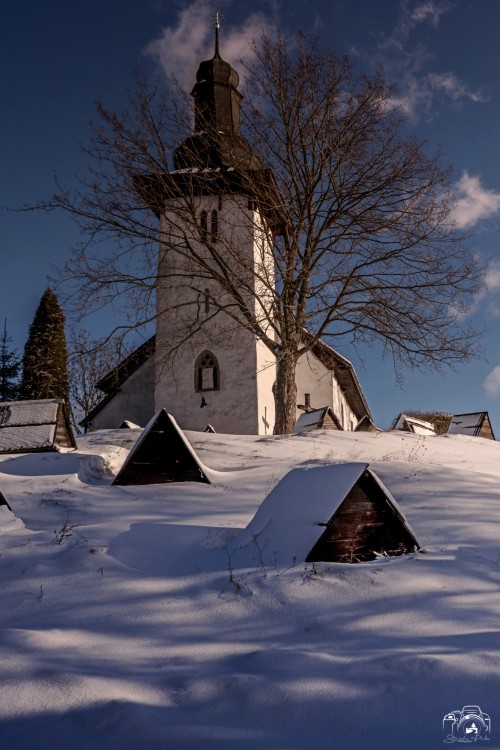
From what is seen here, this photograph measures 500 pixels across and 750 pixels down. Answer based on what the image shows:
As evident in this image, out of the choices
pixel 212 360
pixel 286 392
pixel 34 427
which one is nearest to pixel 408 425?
pixel 286 392

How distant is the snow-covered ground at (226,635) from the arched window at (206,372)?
19.7 metres

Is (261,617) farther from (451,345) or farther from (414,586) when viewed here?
(451,345)

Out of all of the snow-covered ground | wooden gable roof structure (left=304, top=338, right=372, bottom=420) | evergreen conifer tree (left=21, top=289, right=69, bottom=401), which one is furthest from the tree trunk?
evergreen conifer tree (left=21, top=289, right=69, bottom=401)

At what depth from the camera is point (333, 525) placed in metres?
4.05

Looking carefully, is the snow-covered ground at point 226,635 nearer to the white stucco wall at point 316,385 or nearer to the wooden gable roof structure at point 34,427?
the wooden gable roof structure at point 34,427

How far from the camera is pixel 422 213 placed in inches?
634

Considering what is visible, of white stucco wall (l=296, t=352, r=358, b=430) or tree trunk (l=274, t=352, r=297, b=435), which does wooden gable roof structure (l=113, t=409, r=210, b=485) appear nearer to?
tree trunk (l=274, t=352, r=297, b=435)

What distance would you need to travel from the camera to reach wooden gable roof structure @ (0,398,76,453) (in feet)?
29.2

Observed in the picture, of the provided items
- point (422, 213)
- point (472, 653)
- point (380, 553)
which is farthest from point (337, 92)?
point (472, 653)

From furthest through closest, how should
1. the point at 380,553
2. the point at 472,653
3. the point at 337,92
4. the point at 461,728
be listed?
the point at 337,92, the point at 380,553, the point at 472,653, the point at 461,728

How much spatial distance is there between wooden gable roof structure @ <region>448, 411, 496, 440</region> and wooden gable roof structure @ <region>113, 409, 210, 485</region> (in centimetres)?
1480

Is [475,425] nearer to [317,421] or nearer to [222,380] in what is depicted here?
[317,421]

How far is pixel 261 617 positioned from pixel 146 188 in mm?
15357

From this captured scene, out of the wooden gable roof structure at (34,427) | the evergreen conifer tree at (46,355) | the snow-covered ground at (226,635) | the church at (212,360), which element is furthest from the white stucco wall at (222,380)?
the snow-covered ground at (226,635)
